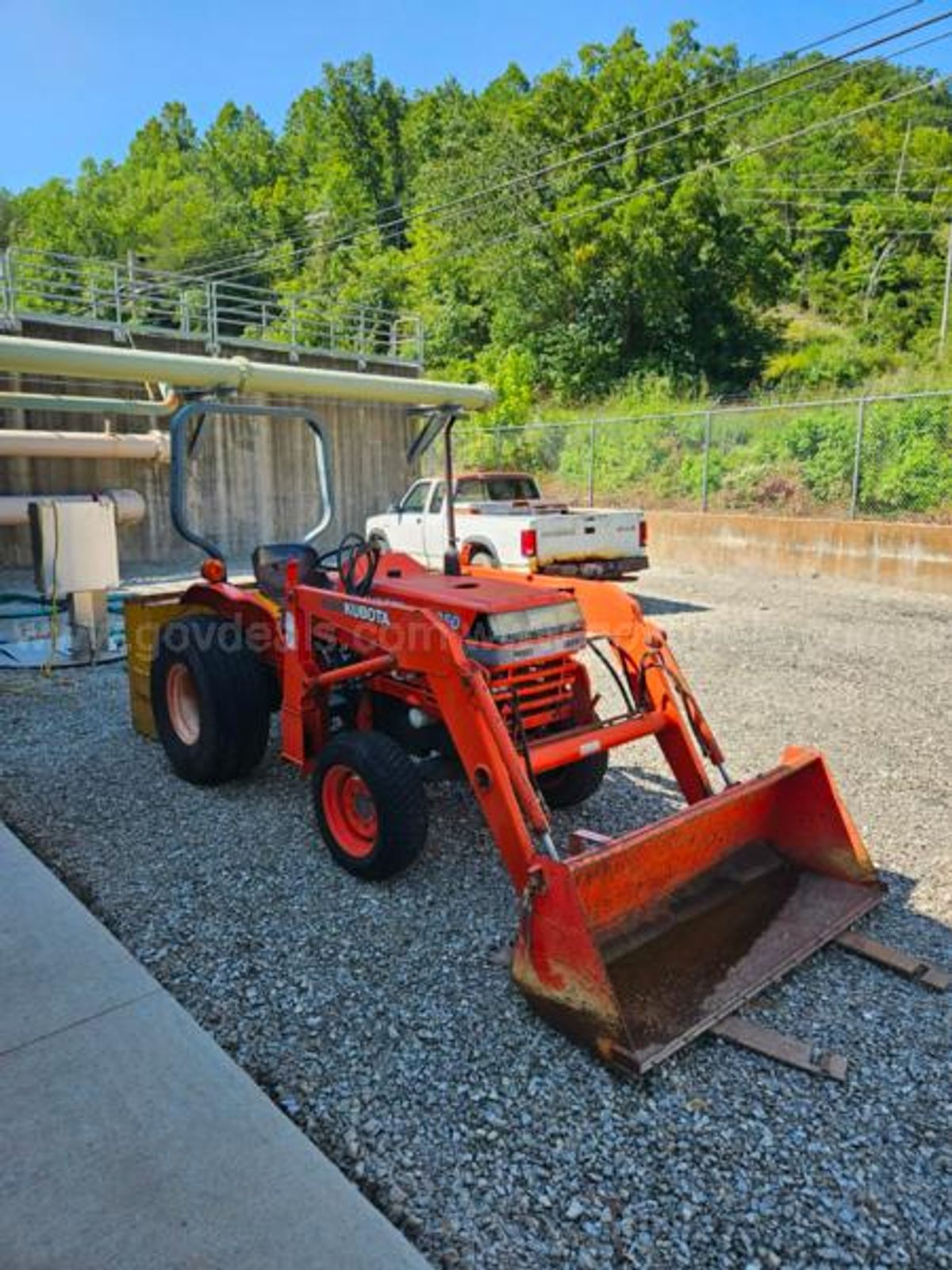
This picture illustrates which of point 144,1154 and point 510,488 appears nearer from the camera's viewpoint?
point 144,1154

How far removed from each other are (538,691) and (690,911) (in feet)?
3.88

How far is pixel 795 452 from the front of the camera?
49.2 feet

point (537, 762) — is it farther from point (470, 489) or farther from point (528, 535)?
point (470, 489)

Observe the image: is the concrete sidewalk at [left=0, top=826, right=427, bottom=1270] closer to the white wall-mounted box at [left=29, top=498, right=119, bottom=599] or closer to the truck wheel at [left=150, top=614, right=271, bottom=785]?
the truck wheel at [left=150, top=614, right=271, bottom=785]

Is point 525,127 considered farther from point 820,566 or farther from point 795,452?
point 820,566

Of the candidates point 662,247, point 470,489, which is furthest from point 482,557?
point 662,247

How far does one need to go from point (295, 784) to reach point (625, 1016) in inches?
106

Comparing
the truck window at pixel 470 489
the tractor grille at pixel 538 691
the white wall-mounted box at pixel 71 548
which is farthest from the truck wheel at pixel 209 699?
the truck window at pixel 470 489

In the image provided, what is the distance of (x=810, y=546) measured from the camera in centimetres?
1345

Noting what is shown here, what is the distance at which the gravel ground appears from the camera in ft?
6.91

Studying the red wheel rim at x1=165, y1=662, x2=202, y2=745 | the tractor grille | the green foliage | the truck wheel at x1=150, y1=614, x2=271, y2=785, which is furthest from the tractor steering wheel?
the green foliage

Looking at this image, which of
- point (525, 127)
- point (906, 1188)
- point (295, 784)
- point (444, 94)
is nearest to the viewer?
point (906, 1188)

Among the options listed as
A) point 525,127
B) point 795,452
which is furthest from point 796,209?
point 795,452

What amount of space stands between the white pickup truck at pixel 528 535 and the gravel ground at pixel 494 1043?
5.35 meters
